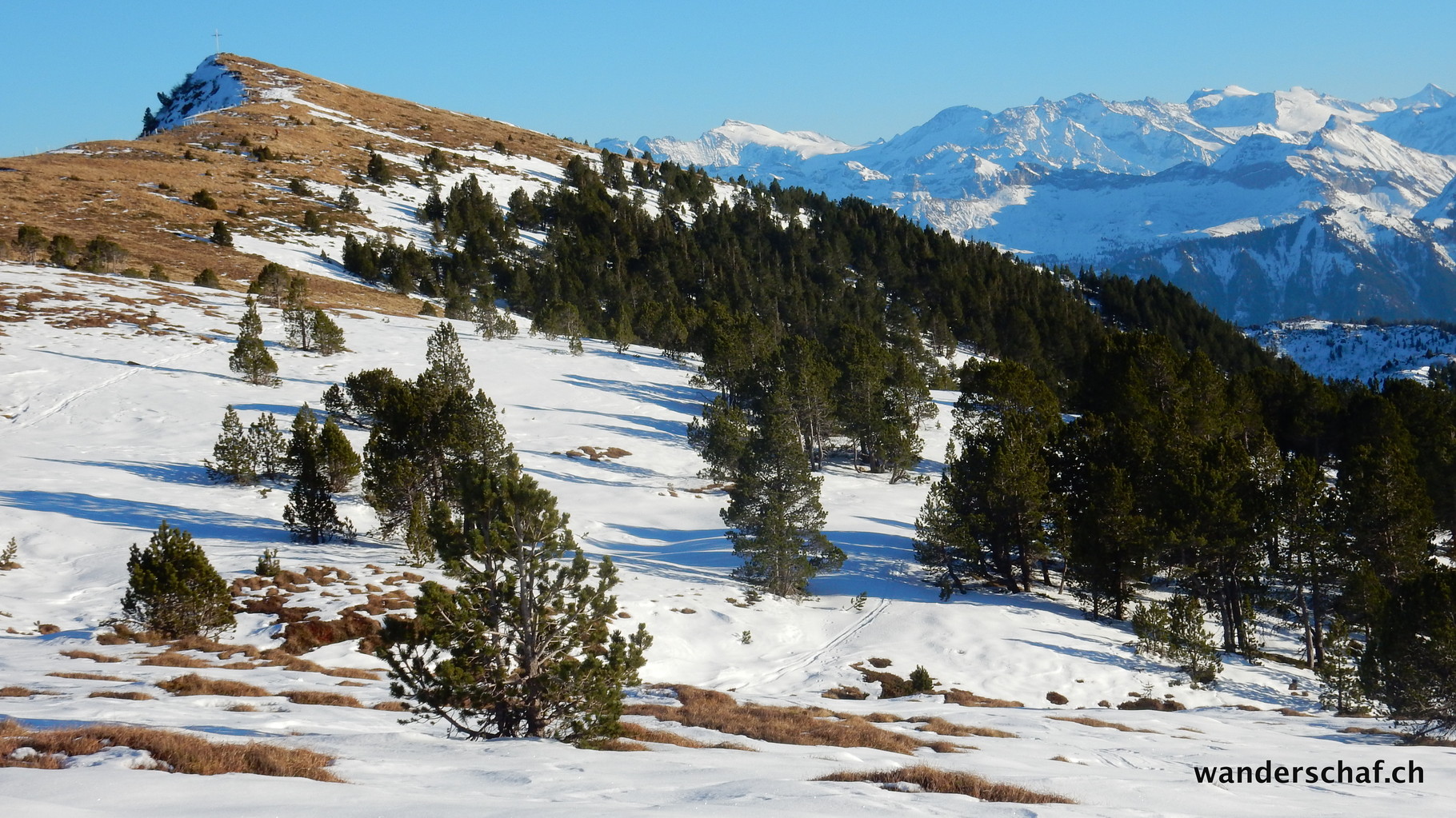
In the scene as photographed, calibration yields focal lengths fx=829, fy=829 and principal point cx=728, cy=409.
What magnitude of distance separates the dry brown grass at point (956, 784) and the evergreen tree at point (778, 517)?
63.0 ft

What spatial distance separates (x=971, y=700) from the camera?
81.3 ft

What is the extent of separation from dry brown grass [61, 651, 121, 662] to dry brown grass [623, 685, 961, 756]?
38.5 feet

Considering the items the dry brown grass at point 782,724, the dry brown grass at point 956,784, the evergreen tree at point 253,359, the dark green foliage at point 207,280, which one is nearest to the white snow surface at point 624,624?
the dry brown grass at point 956,784

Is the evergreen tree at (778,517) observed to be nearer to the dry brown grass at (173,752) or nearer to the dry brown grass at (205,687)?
the dry brown grass at (205,687)

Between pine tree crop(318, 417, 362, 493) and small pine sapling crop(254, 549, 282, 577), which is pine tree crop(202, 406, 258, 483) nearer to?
pine tree crop(318, 417, 362, 493)

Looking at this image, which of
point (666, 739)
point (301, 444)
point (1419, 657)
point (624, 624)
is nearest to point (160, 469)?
point (301, 444)

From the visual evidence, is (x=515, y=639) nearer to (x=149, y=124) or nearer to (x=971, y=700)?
(x=971, y=700)

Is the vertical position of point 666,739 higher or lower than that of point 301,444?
lower

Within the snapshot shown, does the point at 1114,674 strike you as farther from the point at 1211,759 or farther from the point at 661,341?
the point at 661,341

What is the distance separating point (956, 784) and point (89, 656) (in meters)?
19.1

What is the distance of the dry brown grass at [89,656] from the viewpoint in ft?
61.1

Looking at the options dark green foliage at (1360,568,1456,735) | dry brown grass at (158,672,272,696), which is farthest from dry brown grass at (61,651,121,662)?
dark green foliage at (1360,568,1456,735)

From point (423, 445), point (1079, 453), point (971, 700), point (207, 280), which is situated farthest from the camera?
point (207, 280)

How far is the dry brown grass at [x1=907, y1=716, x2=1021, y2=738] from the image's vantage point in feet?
60.5
